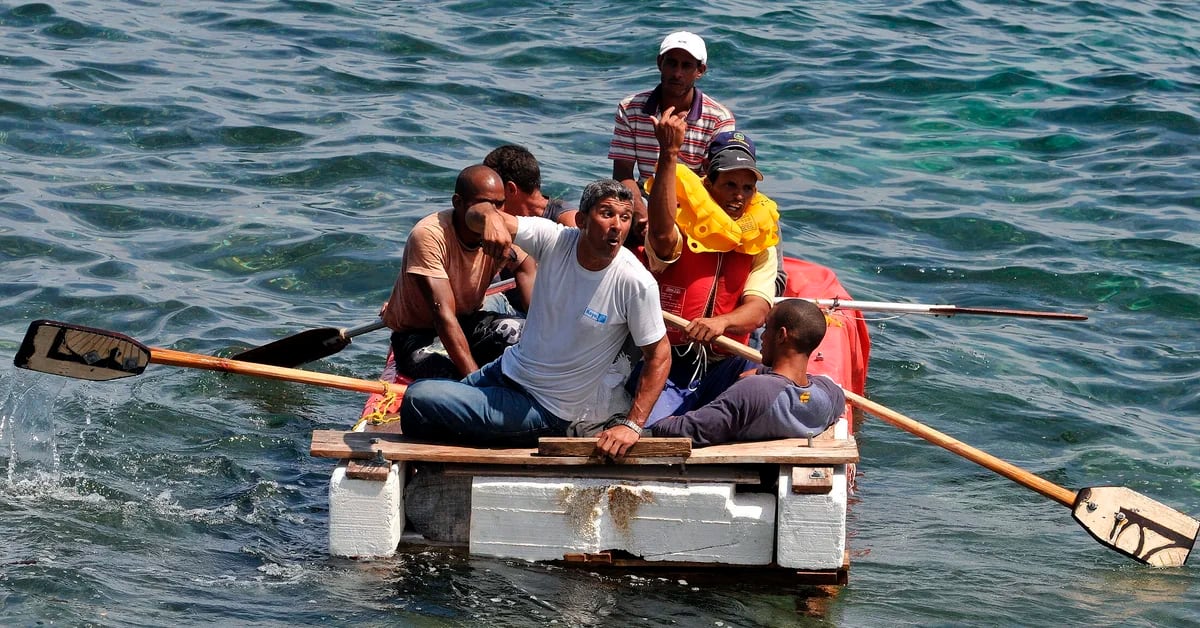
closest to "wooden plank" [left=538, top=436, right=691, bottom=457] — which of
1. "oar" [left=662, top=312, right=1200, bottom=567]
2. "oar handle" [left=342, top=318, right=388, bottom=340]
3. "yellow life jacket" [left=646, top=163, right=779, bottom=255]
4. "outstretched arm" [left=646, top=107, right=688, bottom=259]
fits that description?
"outstretched arm" [left=646, top=107, right=688, bottom=259]

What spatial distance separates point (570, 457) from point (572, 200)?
637 centimetres

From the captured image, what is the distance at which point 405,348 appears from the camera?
23.8ft

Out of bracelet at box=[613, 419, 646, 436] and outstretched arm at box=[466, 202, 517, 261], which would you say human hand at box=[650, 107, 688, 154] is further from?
bracelet at box=[613, 419, 646, 436]

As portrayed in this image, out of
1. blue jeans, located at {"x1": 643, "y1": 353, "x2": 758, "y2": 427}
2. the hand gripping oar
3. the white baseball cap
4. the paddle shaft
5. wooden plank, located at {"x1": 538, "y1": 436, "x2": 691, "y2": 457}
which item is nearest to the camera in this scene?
wooden plank, located at {"x1": 538, "y1": 436, "x2": 691, "y2": 457}

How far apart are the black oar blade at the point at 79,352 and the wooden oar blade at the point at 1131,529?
14.3ft

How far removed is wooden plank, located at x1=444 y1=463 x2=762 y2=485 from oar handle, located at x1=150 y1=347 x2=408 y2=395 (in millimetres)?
1148

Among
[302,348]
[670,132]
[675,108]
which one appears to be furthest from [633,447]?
[302,348]

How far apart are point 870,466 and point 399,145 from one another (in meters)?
6.35

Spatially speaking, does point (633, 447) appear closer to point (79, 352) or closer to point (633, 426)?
point (633, 426)

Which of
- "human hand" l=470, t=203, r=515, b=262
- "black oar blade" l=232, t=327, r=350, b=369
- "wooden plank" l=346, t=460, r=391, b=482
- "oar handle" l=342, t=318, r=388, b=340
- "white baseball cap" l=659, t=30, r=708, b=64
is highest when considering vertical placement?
"white baseball cap" l=659, t=30, r=708, b=64

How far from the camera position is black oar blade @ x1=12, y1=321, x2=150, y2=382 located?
668cm

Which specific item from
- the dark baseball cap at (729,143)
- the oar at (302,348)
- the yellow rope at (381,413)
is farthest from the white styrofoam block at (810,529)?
the oar at (302,348)

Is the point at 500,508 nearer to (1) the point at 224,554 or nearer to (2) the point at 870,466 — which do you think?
(1) the point at 224,554

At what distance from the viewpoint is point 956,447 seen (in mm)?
6867
